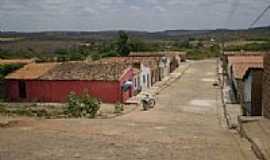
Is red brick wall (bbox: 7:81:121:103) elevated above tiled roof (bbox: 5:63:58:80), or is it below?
below

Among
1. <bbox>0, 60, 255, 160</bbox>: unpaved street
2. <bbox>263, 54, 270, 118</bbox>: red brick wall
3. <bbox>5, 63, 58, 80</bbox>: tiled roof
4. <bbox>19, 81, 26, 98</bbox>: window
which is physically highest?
<bbox>263, 54, 270, 118</bbox>: red brick wall

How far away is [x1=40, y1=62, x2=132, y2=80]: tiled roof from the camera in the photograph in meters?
33.6

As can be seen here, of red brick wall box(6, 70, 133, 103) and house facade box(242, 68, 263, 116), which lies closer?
house facade box(242, 68, 263, 116)

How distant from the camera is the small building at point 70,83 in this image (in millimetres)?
32938

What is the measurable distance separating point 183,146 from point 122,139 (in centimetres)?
140

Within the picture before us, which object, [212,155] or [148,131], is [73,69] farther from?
[212,155]

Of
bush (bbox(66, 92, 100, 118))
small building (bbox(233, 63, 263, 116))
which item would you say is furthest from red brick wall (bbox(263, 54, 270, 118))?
bush (bbox(66, 92, 100, 118))

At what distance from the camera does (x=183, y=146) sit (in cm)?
836

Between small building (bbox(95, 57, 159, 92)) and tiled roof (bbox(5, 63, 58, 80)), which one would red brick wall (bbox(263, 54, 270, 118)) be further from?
small building (bbox(95, 57, 159, 92))

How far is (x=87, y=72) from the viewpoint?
34750 millimetres

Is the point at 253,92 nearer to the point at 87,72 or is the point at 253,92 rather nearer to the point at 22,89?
the point at 87,72

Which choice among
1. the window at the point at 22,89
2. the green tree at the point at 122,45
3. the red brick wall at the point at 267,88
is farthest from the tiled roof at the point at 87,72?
the green tree at the point at 122,45

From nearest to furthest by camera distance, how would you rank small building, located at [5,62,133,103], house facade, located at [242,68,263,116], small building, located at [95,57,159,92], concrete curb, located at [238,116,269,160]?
concrete curb, located at [238,116,269,160] < house facade, located at [242,68,263,116] < small building, located at [5,62,133,103] < small building, located at [95,57,159,92]

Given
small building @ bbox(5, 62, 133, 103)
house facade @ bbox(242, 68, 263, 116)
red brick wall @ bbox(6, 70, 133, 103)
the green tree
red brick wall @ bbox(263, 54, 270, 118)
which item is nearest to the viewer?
red brick wall @ bbox(263, 54, 270, 118)
